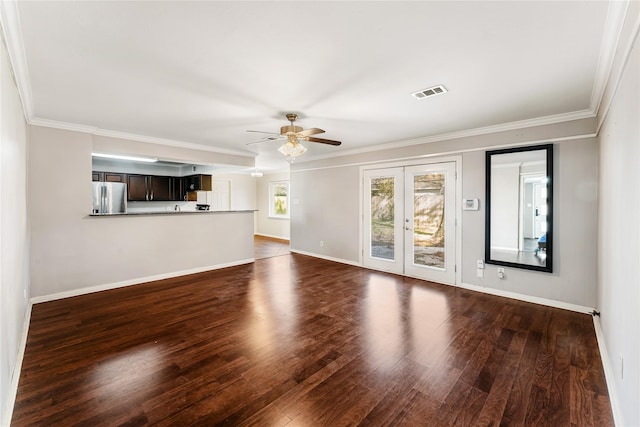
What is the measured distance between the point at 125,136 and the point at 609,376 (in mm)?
6347

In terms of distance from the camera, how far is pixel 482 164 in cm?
421

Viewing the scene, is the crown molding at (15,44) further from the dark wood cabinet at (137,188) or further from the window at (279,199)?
the window at (279,199)

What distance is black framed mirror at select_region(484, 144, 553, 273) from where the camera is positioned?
366 centimetres

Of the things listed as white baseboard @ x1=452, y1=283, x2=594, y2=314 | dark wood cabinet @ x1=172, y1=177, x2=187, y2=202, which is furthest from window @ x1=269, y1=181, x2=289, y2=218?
white baseboard @ x1=452, y1=283, x2=594, y2=314

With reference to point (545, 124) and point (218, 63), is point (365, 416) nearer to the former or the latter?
point (218, 63)

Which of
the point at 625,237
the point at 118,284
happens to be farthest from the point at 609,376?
the point at 118,284

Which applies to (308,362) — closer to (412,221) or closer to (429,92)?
(429,92)

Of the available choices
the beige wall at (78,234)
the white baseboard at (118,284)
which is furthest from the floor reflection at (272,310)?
the beige wall at (78,234)

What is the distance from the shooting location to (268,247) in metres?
8.25

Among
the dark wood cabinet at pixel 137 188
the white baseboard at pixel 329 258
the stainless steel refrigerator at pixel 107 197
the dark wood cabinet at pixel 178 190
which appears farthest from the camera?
the dark wood cabinet at pixel 178 190

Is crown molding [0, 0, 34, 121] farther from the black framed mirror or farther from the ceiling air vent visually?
the black framed mirror

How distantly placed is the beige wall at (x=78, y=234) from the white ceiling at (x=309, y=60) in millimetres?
496

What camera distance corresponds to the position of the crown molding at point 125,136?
3.78 m

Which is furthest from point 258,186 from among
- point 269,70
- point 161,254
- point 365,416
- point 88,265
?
point 365,416
